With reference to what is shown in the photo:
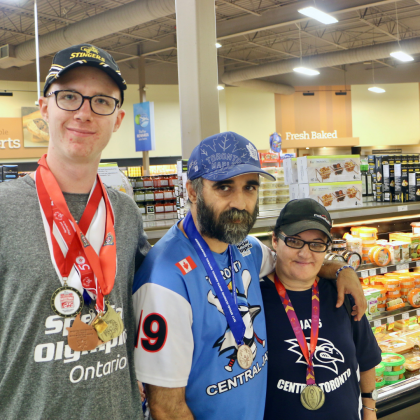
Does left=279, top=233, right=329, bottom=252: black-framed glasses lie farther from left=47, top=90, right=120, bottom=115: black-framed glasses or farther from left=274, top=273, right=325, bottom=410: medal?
left=47, top=90, right=120, bottom=115: black-framed glasses

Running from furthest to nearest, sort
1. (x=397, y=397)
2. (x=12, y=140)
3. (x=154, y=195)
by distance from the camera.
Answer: (x=12, y=140) → (x=154, y=195) → (x=397, y=397)

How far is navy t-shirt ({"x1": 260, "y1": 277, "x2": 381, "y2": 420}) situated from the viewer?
163cm

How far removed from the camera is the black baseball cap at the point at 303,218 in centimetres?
176

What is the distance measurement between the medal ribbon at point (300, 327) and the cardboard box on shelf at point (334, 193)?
1710mm

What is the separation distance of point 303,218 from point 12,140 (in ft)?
45.3

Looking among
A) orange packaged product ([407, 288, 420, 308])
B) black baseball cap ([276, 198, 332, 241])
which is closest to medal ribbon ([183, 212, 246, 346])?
black baseball cap ([276, 198, 332, 241])

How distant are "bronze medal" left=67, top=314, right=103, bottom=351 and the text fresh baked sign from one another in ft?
Answer: 43.7

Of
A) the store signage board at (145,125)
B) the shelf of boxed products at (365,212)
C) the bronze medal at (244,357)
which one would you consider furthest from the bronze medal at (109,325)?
the store signage board at (145,125)

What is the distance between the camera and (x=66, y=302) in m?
1.13

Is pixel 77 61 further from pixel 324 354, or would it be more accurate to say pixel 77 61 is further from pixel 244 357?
pixel 324 354

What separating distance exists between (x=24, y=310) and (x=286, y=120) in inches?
668

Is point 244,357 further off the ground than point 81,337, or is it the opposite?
point 81,337

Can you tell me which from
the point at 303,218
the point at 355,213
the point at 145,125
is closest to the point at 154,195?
the point at 355,213

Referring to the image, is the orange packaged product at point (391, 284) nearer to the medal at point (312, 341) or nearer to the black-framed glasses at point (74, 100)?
the medal at point (312, 341)
